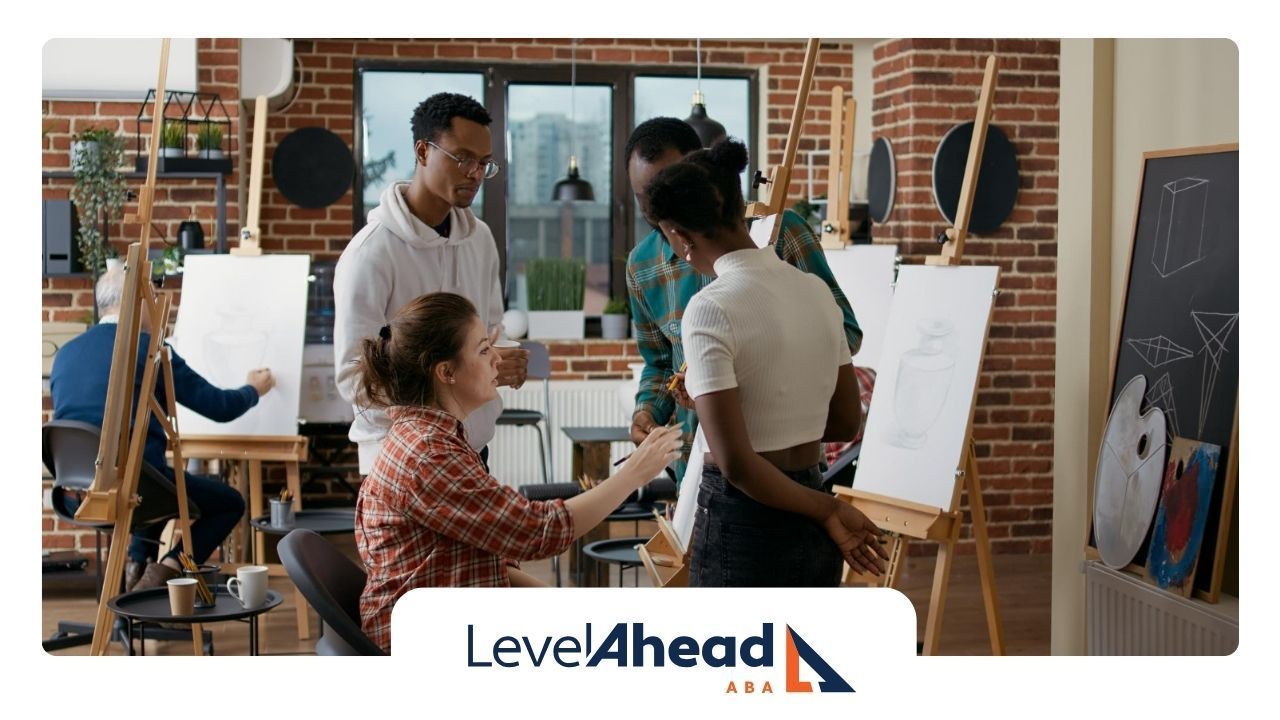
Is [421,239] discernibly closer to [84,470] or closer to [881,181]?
[84,470]

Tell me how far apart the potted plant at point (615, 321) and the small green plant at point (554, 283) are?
0.25 m

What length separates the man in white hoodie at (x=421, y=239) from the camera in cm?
241

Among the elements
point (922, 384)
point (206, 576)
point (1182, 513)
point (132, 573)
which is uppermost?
point (922, 384)

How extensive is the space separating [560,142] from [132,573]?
10.2 ft

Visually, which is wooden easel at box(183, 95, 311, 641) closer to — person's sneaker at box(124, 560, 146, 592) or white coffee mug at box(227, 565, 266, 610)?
person's sneaker at box(124, 560, 146, 592)

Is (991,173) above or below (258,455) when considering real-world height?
above

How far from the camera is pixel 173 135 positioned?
3.90 meters

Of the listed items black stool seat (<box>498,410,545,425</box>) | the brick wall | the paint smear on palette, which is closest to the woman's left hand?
the paint smear on palette

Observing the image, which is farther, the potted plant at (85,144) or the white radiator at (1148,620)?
the potted plant at (85,144)

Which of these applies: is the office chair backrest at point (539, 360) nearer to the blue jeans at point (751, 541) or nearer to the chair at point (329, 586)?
the chair at point (329, 586)

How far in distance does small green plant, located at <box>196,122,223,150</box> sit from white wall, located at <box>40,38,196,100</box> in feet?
2.06

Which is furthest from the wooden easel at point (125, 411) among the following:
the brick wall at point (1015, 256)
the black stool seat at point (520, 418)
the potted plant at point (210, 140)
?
the black stool seat at point (520, 418)

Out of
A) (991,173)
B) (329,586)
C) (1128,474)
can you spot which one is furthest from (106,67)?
(1128,474)

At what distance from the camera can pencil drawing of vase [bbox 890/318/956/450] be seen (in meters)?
3.03
